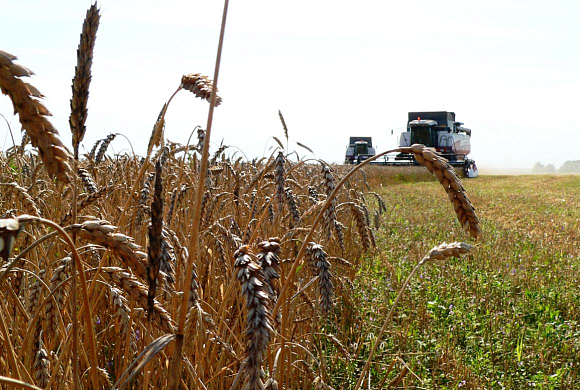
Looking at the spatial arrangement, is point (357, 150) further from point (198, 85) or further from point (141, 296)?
point (141, 296)

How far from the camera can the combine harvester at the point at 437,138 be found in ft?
99.2

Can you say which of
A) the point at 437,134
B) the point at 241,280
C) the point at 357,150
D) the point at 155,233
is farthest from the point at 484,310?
the point at 357,150

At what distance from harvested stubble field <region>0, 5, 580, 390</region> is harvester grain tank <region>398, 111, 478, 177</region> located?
21093 mm

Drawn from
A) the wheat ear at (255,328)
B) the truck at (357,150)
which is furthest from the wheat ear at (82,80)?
the truck at (357,150)

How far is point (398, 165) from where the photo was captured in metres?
29.5

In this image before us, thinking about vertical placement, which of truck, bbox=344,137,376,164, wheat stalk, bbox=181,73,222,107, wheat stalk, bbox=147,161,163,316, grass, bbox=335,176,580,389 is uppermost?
truck, bbox=344,137,376,164

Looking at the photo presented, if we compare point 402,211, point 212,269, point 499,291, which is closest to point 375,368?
point 212,269

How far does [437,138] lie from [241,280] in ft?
106

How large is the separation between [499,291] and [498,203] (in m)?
10.1

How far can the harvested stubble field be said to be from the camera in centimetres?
108

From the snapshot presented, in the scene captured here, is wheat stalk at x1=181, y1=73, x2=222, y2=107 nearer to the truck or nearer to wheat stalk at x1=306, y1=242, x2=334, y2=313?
wheat stalk at x1=306, y1=242, x2=334, y2=313

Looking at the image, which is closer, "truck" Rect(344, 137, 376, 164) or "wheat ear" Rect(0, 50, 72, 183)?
"wheat ear" Rect(0, 50, 72, 183)

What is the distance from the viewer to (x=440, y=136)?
31828 mm

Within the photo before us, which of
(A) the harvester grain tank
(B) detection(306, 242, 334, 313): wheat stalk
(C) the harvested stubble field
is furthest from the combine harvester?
(B) detection(306, 242, 334, 313): wheat stalk
